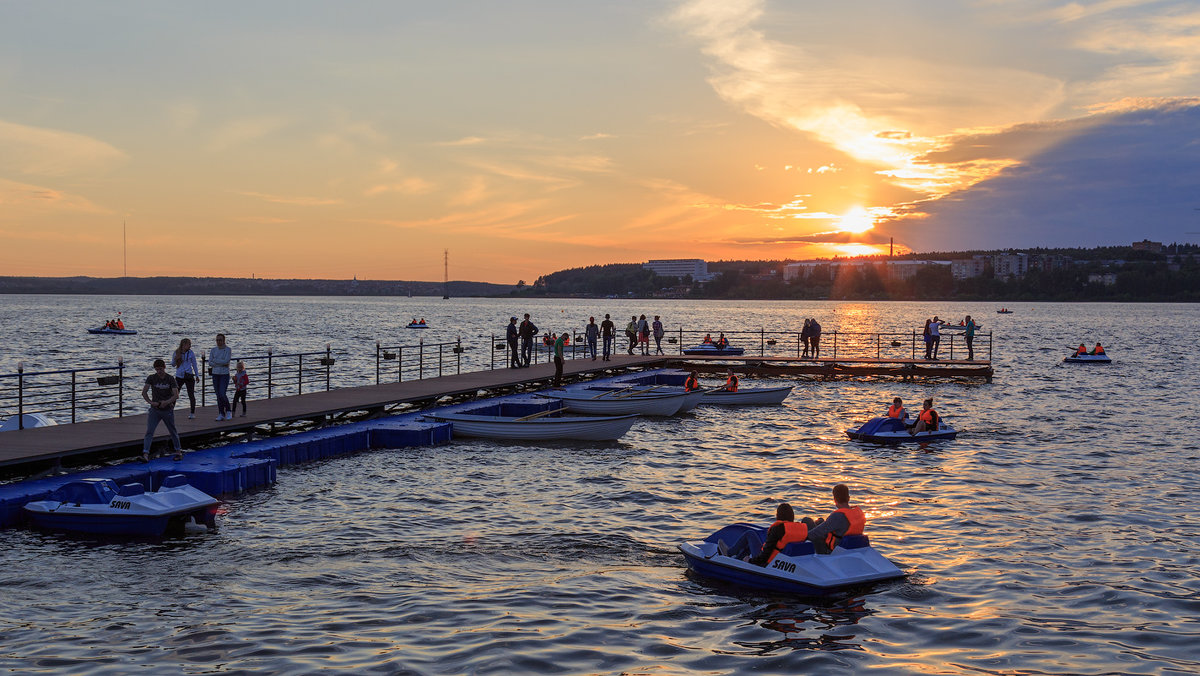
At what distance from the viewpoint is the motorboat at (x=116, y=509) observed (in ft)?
51.1

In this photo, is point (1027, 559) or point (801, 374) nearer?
point (1027, 559)

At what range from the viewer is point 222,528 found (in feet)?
55.1

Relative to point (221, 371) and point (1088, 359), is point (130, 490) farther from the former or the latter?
point (1088, 359)

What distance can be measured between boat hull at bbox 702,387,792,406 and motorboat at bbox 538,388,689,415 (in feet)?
13.9

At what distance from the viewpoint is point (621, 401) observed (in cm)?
3356

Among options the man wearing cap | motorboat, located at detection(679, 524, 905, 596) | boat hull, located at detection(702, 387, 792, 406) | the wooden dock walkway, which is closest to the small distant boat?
the wooden dock walkway

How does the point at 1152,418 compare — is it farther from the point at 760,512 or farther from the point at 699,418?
the point at 760,512

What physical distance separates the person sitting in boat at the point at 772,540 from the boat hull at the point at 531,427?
14.3m

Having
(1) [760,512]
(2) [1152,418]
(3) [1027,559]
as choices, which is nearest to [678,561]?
(1) [760,512]

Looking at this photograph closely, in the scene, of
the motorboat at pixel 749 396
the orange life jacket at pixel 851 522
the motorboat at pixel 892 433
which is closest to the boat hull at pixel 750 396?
the motorboat at pixel 749 396

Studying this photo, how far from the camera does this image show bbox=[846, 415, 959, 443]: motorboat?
1122 inches

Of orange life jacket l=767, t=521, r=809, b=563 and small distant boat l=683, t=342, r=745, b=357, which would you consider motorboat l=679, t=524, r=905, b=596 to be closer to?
orange life jacket l=767, t=521, r=809, b=563

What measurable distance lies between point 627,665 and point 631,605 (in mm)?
2146

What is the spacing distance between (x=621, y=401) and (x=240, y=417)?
536 inches
